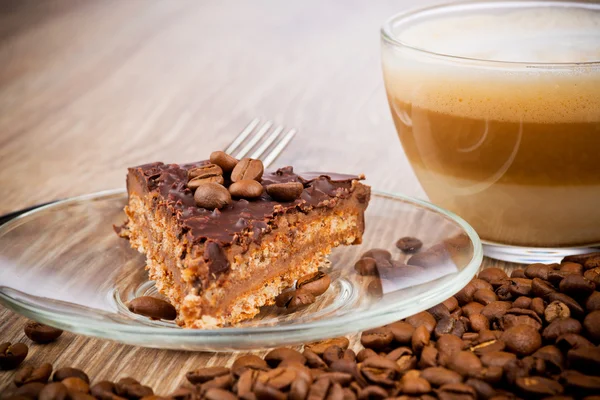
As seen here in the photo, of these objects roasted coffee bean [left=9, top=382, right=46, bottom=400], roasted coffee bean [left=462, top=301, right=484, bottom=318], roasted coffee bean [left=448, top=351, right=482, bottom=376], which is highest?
roasted coffee bean [left=9, top=382, right=46, bottom=400]

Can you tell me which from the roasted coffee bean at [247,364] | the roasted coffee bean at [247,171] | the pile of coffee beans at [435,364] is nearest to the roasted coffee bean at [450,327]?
the pile of coffee beans at [435,364]

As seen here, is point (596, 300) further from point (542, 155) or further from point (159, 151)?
point (159, 151)

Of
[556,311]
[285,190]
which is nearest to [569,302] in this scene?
[556,311]

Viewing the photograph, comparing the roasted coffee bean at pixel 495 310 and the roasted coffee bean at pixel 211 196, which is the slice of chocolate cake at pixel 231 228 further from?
the roasted coffee bean at pixel 495 310

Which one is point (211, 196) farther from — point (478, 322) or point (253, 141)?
point (253, 141)

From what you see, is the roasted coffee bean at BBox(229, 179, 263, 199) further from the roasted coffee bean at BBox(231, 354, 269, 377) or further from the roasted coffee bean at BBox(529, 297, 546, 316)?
the roasted coffee bean at BBox(529, 297, 546, 316)

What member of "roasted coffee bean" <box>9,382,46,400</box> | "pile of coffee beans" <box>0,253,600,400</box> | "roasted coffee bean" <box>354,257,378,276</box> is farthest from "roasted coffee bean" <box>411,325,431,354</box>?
"roasted coffee bean" <box>9,382,46,400</box>

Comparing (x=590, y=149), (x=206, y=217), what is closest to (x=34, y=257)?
(x=206, y=217)
